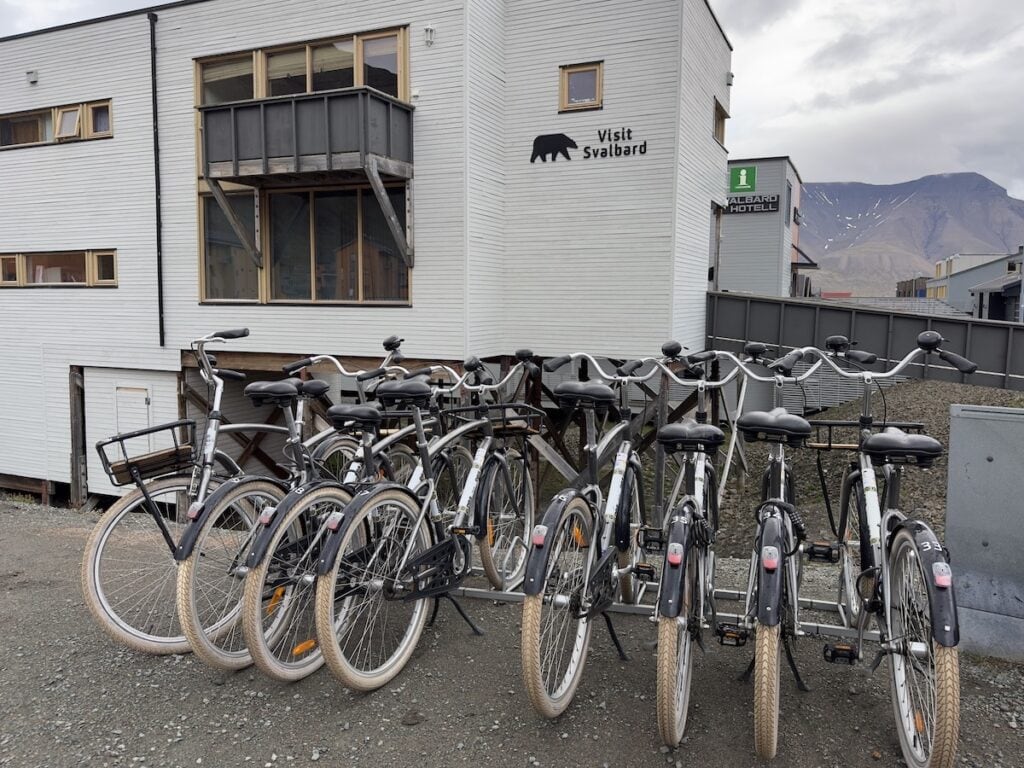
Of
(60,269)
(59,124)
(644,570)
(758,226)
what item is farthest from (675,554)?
(758,226)

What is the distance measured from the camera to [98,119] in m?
13.2

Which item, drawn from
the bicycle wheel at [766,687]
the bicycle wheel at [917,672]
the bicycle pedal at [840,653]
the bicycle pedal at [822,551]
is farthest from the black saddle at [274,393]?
the bicycle wheel at [917,672]

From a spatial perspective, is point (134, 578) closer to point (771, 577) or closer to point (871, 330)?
point (771, 577)

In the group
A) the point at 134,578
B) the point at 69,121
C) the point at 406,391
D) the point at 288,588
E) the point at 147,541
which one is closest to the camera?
the point at 288,588

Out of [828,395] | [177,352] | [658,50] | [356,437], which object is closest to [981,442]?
[356,437]

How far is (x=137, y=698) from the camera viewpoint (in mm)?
3363

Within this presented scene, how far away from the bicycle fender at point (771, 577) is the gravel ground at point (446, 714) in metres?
0.65

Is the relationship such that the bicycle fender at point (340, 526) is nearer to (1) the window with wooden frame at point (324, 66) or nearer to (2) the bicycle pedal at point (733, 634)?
(2) the bicycle pedal at point (733, 634)

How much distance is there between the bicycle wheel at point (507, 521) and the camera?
4273 mm

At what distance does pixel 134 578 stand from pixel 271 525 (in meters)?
1.55

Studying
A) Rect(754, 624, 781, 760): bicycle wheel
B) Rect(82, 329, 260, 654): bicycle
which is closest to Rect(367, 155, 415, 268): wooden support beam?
Rect(82, 329, 260, 654): bicycle

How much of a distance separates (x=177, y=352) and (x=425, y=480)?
1027 cm

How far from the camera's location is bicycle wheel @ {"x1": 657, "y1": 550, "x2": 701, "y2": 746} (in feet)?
8.70

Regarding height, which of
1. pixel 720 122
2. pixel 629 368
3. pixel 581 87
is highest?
pixel 720 122
